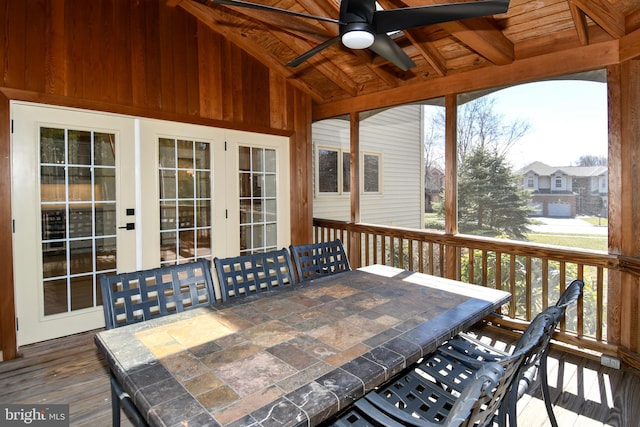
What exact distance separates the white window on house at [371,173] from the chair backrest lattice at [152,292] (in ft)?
18.4

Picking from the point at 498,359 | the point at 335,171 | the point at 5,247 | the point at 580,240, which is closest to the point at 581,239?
the point at 580,240

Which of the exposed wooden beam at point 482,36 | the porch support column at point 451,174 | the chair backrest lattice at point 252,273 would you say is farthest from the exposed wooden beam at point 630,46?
the chair backrest lattice at point 252,273

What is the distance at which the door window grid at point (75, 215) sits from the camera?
3266 millimetres

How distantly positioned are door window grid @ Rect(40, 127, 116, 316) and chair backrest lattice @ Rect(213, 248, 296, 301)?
6.41 feet

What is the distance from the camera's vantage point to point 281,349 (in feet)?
4.68

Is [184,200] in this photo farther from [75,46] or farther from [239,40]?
[239,40]

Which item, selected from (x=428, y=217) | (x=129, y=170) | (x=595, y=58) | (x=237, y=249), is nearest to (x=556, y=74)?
(x=595, y=58)

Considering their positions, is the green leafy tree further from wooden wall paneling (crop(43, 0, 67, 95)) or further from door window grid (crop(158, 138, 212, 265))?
wooden wall paneling (crop(43, 0, 67, 95))

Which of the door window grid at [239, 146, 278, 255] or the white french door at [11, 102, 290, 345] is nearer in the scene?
the white french door at [11, 102, 290, 345]

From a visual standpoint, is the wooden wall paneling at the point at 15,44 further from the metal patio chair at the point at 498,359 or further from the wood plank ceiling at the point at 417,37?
the metal patio chair at the point at 498,359

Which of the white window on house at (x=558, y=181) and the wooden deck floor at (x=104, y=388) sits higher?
the white window on house at (x=558, y=181)

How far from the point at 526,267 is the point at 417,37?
94.1 inches

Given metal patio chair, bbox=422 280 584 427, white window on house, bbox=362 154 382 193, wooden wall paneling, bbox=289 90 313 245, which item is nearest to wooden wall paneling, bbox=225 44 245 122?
wooden wall paneling, bbox=289 90 313 245

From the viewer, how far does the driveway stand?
380cm
